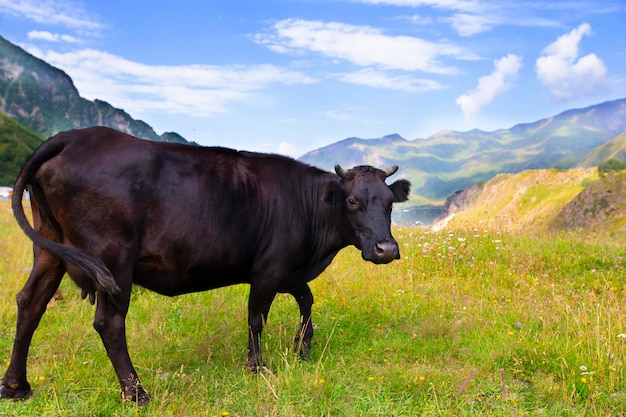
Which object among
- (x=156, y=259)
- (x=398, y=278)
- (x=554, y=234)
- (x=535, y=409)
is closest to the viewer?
(x=535, y=409)

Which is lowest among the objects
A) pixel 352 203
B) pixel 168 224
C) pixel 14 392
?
pixel 14 392

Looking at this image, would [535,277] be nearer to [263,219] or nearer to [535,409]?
[535,409]

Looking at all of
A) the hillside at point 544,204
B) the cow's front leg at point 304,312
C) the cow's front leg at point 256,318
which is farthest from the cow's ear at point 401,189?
the hillside at point 544,204

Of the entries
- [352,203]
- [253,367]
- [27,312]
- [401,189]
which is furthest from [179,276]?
[401,189]

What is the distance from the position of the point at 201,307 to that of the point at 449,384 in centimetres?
419

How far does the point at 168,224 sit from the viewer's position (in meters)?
5.45

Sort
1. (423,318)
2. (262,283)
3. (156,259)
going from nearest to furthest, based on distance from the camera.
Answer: (156,259)
(262,283)
(423,318)

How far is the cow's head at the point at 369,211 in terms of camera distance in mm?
5906

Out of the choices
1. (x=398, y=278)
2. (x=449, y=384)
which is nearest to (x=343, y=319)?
(x=398, y=278)

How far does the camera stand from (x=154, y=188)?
540cm

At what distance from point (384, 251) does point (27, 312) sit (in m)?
3.91

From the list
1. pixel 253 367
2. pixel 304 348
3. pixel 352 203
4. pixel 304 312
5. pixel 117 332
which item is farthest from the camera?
pixel 304 312

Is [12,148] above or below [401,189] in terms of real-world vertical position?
above

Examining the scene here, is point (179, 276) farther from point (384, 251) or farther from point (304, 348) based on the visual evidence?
point (384, 251)
